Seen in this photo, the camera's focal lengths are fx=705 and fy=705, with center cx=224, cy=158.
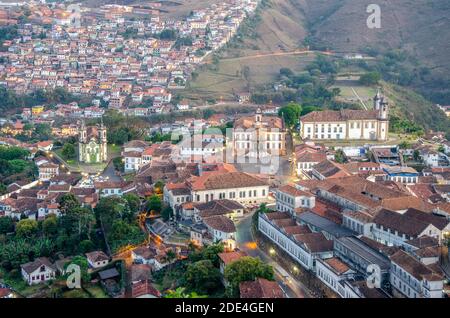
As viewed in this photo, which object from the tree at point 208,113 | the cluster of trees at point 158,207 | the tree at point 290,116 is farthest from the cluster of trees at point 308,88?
the cluster of trees at point 158,207

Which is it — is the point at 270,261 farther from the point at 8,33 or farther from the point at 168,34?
the point at 8,33

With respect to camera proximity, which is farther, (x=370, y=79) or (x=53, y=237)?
(x=370, y=79)

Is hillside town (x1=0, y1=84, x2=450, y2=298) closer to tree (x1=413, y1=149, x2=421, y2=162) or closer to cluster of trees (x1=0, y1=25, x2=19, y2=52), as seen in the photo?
tree (x1=413, y1=149, x2=421, y2=162)

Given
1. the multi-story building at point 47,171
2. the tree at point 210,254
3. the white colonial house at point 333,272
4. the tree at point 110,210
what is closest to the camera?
the white colonial house at point 333,272

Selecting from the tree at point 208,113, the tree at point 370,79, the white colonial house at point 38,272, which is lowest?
the white colonial house at point 38,272

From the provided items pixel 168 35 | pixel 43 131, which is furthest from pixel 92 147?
pixel 168 35

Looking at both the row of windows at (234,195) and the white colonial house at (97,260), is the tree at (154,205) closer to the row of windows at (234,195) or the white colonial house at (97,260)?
the row of windows at (234,195)
